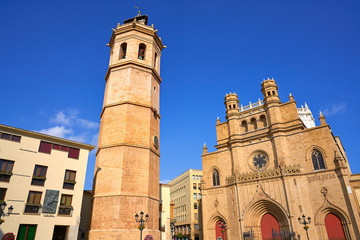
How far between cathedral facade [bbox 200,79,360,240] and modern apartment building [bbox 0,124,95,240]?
51.6ft

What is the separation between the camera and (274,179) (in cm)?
2791

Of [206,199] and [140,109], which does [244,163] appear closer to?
[206,199]

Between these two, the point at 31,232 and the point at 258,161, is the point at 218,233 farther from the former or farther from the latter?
the point at 31,232

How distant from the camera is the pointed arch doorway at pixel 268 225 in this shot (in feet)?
88.8

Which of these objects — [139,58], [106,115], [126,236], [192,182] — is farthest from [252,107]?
[192,182]

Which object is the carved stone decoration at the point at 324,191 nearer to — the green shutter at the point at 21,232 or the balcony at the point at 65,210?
the balcony at the point at 65,210

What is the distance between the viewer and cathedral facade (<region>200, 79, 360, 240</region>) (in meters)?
24.2

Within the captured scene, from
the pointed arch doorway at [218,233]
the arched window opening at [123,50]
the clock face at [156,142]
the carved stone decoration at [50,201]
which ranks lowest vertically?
the pointed arch doorway at [218,233]

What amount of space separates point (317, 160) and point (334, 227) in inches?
270

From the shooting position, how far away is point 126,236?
17.4 meters

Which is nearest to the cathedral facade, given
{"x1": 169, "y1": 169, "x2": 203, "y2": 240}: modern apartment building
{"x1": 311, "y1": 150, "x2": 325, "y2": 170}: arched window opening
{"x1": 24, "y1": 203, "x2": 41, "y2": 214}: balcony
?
{"x1": 311, "y1": 150, "x2": 325, "y2": 170}: arched window opening

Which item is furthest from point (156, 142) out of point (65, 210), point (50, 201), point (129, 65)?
point (50, 201)

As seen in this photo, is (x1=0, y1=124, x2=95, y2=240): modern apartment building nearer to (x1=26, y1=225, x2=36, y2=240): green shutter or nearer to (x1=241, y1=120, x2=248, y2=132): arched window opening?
(x1=26, y1=225, x2=36, y2=240): green shutter

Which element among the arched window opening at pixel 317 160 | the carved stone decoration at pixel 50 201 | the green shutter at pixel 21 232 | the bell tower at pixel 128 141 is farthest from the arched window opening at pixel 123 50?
the arched window opening at pixel 317 160
